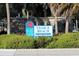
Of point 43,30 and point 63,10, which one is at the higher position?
point 63,10

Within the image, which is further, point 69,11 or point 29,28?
point 69,11

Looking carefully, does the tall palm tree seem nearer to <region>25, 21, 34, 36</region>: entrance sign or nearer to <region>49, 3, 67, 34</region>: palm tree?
<region>49, 3, 67, 34</region>: palm tree

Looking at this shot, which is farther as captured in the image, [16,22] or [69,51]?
[16,22]

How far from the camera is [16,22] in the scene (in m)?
19.7

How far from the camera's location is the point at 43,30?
18234 mm

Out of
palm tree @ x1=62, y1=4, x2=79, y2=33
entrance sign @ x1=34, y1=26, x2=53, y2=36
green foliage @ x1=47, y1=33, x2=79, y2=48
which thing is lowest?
green foliage @ x1=47, y1=33, x2=79, y2=48

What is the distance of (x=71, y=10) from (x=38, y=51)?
578cm

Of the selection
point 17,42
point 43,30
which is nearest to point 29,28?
point 43,30

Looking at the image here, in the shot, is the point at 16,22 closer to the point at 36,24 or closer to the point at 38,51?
the point at 36,24

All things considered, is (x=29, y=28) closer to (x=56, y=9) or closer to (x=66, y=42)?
(x=56, y=9)

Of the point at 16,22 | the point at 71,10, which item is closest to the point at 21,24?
the point at 16,22

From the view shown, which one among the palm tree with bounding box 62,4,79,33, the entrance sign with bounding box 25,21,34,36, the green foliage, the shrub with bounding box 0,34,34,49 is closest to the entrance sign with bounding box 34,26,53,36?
the entrance sign with bounding box 25,21,34,36

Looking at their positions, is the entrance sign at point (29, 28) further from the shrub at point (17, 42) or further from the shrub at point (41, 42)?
the shrub at point (17, 42)

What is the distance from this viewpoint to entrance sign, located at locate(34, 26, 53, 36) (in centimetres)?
1809
